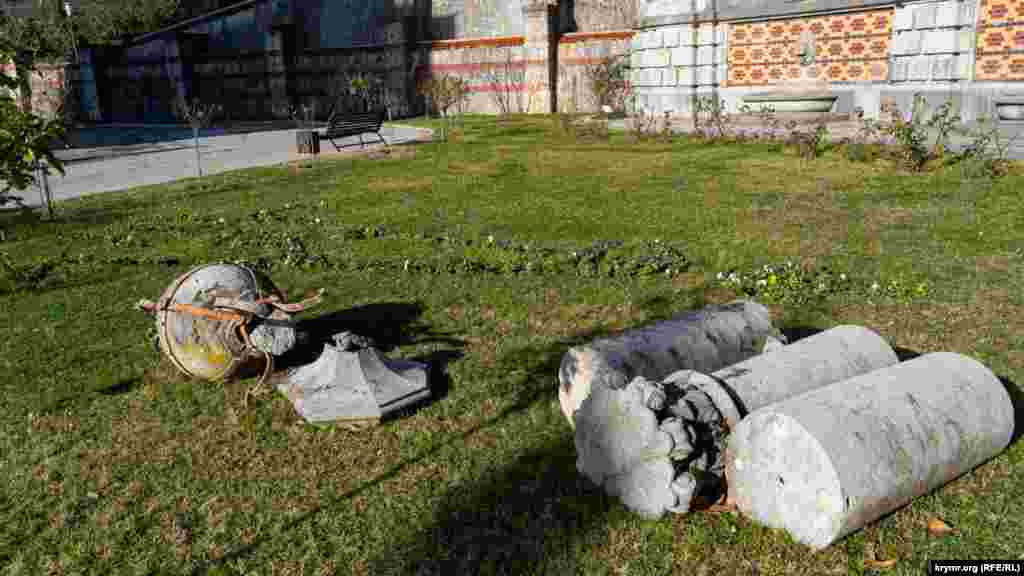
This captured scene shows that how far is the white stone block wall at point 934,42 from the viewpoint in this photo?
14820 mm

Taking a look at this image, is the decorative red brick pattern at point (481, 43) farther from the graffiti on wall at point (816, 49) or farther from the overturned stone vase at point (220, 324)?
the overturned stone vase at point (220, 324)

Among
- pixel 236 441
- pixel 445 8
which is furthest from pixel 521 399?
pixel 445 8

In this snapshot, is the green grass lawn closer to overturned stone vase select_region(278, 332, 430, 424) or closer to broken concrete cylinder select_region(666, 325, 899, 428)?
overturned stone vase select_region(278, 332, 430, 424)

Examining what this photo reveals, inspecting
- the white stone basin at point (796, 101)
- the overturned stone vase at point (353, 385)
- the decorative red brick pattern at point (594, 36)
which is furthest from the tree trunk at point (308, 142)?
the overturned stone vase at point (353, 385)

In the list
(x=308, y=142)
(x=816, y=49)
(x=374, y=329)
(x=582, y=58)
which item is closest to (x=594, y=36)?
(x=582, y=58)

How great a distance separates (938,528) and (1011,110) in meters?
12.6

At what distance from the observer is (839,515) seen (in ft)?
10.7

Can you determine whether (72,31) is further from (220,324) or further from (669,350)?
(669,350)

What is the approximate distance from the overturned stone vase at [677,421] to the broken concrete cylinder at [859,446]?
→ 0.56 ft

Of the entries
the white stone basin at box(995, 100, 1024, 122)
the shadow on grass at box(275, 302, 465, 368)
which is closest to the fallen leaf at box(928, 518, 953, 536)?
the shadow on grass at box(275, 302, 465, 368)

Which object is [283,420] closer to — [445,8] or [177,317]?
[177,317]

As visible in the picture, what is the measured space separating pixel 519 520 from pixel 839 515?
4.51ft

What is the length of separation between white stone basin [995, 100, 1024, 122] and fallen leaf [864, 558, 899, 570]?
12800 millimetres

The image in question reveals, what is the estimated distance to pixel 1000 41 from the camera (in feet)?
47.2
